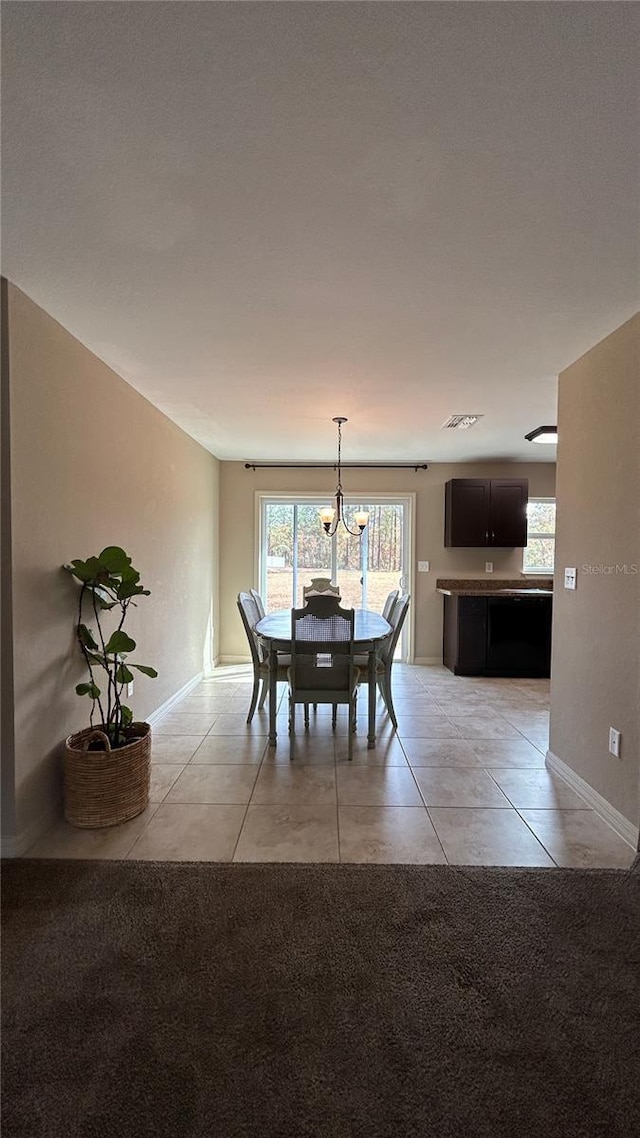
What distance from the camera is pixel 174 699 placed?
14.0ft

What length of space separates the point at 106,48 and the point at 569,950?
284 centimetres

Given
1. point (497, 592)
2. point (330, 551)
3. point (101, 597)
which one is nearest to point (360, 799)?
point (101, 597)

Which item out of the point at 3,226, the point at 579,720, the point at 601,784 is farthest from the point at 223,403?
the point at 601,784

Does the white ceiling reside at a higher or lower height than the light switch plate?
higher

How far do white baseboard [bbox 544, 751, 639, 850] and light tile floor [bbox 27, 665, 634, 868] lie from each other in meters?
0.04

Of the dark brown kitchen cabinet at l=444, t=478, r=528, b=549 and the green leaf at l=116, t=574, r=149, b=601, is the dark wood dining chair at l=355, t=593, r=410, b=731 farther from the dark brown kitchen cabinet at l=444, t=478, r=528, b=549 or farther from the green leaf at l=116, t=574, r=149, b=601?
the dark brown kitchen cabinet at l=444, t=478, r=528, b=549

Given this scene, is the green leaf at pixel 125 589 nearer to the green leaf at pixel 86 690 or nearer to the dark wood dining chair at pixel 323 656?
the green leaf at pixel 86 690

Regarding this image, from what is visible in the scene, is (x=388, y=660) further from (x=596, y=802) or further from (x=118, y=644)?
(x=118, y=644)

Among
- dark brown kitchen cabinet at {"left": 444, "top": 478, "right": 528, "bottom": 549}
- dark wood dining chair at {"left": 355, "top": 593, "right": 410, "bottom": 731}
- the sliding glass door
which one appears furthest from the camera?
the sliding glass door

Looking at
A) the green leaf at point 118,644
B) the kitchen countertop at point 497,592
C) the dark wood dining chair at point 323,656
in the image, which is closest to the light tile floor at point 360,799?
the dark wood dining chair at point 323,656

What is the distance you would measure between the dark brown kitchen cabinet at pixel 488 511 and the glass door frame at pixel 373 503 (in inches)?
21.4

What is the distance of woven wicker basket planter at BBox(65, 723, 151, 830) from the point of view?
2281mm

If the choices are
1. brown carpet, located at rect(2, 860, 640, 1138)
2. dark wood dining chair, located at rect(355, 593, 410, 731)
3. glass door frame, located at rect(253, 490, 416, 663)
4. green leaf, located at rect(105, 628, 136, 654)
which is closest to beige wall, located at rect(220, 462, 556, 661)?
glass door frame, located at rect(253, 490, 416, 663)

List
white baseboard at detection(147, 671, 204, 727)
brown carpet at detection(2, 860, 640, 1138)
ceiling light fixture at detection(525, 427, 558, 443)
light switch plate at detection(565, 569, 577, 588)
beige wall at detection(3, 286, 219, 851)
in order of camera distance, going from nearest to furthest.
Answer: brown carpet at detection(2, 860, 640, 1138)
beige wall at detection(3, 286, 219, 851)
light switch plate at detection(565, 569, 577, 588)
white baseboard at detection(147, 671, 204, 727)
ceiling light fixture at detection(525, 427, 558, 443)
